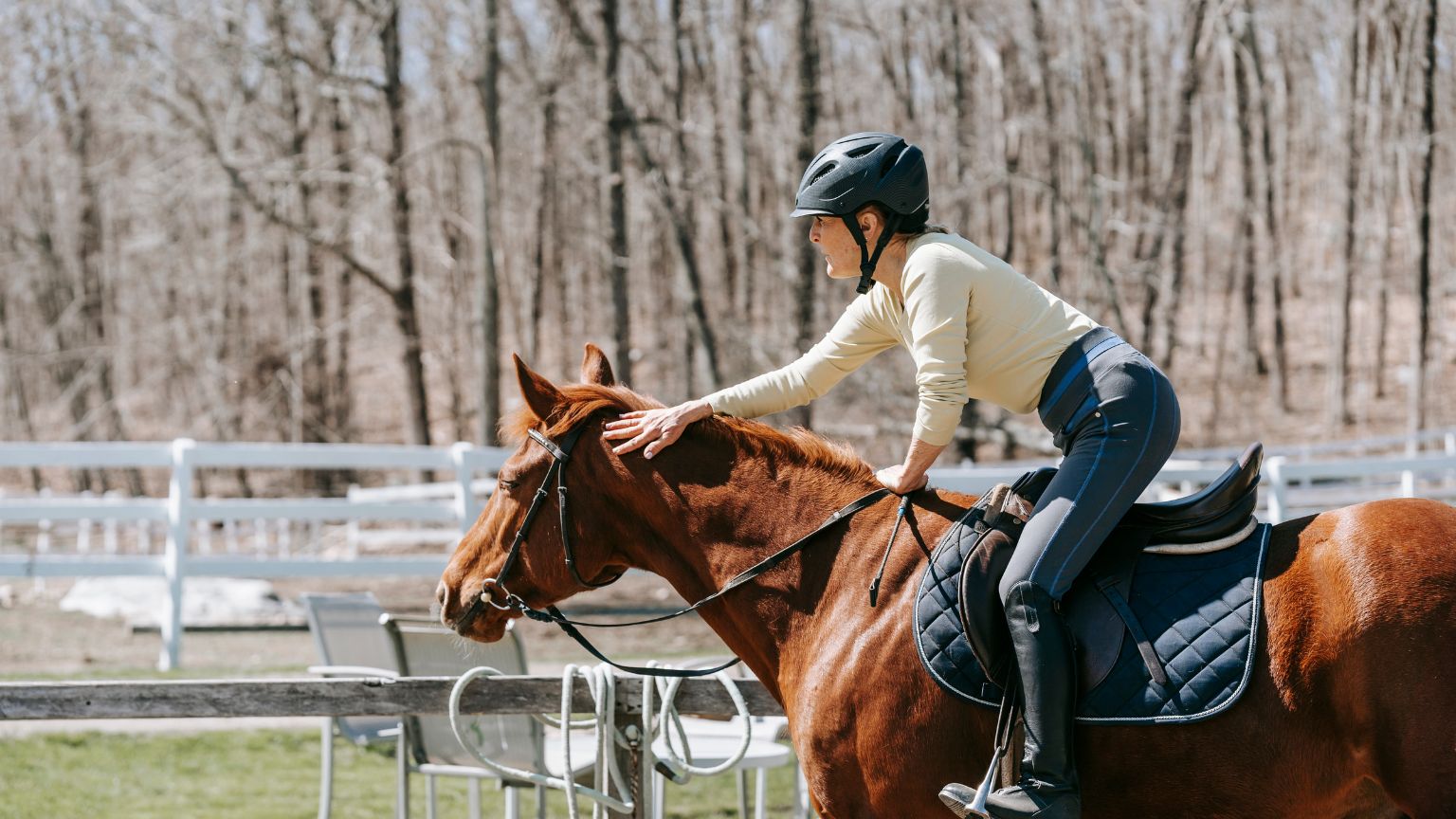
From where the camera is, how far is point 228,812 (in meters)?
6.54

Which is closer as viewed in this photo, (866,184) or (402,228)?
(866,184)

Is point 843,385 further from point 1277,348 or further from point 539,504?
point 539,504

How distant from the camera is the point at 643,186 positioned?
75.9 ft

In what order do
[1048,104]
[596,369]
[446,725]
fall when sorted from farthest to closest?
[1048,104]
[446,725]
[596,369]

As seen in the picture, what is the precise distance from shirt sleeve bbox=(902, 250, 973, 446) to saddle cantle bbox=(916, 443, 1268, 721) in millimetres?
297

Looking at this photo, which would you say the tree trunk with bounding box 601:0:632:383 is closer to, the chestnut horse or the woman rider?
the chestnut horse

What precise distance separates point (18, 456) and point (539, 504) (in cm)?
938

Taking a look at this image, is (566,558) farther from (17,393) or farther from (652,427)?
(17,393)

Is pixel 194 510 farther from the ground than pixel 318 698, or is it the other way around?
pixel 318 698

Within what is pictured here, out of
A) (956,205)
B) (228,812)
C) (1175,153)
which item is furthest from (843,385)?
(228,812)

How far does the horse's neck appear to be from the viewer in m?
3.55

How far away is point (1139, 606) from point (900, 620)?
23.2 inches

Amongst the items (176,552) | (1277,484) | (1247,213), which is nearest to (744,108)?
(1277,484)

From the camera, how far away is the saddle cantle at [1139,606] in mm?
3059
